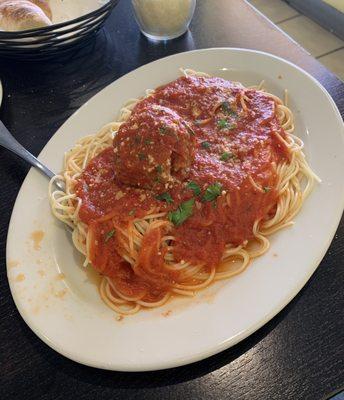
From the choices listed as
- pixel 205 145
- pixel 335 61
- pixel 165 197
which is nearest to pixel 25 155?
pixel 165 197

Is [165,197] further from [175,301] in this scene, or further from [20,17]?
[20,17]

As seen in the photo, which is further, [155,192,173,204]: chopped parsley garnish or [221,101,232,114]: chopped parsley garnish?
[221,101,232,114]: chopped parsley garnish

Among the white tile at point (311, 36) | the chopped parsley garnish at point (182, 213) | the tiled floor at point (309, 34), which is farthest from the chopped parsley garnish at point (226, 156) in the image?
the white tile at point (311, 36)

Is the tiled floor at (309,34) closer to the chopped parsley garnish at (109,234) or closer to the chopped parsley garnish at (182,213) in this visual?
the chopped parsley garnish at (182,213)

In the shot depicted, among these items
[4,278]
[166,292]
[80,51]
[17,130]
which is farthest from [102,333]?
[80,51]

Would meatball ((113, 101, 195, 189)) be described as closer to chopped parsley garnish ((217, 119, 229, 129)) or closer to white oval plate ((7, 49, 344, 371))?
chopped parsley garnish ((217, 119, 229, 129))

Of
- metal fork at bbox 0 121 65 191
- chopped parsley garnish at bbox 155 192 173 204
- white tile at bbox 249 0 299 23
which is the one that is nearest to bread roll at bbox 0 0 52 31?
metal fork at bbox 0 121 65 191

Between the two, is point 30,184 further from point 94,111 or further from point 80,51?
point 80,51
